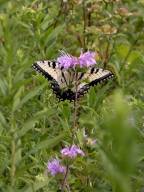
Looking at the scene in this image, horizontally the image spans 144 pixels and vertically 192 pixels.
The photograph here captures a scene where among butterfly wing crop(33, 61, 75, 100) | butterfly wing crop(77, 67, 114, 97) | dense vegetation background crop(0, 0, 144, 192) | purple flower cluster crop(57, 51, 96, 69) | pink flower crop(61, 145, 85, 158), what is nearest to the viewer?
dense vegetation background crop(0, 0, 144, 192)

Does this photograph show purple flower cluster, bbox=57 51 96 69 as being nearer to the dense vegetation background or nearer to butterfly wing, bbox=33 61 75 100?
the dense vegetation background

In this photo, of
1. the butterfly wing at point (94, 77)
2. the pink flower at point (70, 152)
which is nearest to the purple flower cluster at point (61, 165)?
the pink flower at point (70, 152)

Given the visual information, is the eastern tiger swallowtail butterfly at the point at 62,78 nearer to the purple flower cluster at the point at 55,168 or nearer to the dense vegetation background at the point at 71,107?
the dense vegetation background at the point at 71,107

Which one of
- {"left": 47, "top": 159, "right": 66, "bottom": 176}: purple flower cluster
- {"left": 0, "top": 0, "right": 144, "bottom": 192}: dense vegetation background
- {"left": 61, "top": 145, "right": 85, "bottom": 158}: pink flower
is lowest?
{"left": 47, "top": 159, "right": 66, "bottom": 176}: purple flower cluster

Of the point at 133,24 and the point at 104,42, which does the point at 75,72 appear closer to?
the point at 104,42

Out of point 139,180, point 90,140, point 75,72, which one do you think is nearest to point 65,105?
point 75,72

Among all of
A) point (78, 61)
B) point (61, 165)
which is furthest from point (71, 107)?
point (61, 165)

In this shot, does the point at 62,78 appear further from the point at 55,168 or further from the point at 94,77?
the point at 55,168

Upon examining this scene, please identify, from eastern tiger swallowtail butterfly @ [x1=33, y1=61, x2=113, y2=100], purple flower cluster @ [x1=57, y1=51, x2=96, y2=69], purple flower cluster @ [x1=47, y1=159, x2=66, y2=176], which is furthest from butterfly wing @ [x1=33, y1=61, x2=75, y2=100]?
purple flower cluster @ [x1=47, y1=159, x2=66, y2=176]
